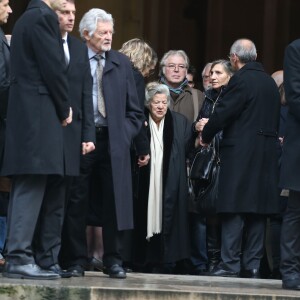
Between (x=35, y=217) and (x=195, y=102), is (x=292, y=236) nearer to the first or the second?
(x=35, y=217)

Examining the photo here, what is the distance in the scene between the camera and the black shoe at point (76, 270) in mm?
10078

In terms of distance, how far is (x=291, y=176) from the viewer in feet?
32.8

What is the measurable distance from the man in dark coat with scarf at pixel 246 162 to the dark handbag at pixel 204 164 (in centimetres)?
29

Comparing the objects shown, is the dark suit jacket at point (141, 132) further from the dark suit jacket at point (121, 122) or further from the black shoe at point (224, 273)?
the black shoe at point (224, 273)

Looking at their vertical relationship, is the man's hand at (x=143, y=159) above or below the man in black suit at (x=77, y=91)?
below

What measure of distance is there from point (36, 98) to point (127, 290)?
1.42 metres

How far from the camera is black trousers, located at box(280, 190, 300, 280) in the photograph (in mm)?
9992

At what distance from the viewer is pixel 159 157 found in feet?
39.2

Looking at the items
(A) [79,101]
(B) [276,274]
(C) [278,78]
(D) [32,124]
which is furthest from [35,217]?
(C) [278,78]

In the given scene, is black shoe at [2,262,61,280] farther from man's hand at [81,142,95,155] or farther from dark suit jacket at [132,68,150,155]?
dark suit jacket at [132,68,150,155]

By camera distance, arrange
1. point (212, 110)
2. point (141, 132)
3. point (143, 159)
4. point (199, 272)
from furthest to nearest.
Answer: point (199, 272) → point (212, 110) → point (143, 159) → point (141, 132)

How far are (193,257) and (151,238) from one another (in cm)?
51

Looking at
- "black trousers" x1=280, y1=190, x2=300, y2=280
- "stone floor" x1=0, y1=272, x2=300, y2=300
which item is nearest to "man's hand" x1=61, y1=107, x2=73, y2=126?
"stone floor" x1=0, y1=272, x2=300, y2=300

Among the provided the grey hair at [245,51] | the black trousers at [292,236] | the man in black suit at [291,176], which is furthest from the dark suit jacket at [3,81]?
the grey hair at [245,51]
